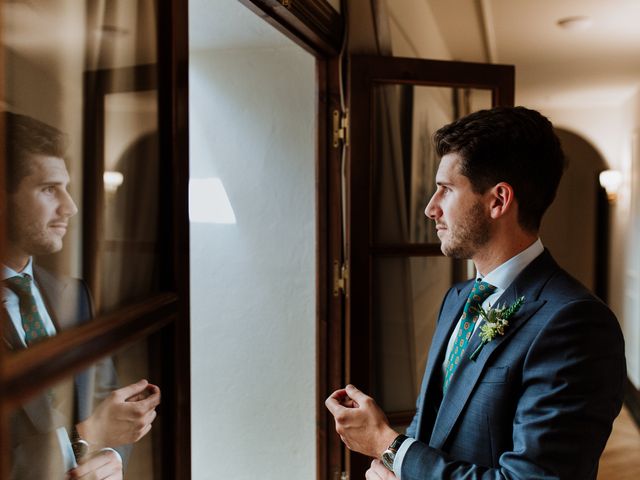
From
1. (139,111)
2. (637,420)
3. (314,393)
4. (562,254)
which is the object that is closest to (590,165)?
(562,254)

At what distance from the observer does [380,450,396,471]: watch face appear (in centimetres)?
150

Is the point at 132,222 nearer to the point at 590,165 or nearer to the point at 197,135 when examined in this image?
the point at 197,135

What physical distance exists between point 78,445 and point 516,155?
113cm

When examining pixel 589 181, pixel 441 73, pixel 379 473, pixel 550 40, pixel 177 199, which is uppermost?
pixel 550 40

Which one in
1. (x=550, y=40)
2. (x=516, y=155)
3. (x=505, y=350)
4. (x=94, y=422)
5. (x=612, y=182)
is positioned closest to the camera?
(x=94, y=422)

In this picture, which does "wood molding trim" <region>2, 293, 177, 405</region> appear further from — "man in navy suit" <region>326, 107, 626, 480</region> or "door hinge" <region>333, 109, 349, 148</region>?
"door hinge" <region>333, 109, 349, 148</region>

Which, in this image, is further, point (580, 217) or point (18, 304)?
point (580, 217)

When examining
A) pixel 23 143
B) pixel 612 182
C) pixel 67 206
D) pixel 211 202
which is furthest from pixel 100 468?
pixel 612 182

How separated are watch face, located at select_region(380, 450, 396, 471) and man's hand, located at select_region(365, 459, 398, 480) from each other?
0.08 feet

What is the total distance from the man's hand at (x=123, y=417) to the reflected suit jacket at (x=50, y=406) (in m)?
0.03

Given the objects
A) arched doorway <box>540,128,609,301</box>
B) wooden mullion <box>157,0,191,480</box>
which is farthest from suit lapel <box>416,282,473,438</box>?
arched doorway <box>540,128,609,301</box>

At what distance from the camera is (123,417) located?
1070mm

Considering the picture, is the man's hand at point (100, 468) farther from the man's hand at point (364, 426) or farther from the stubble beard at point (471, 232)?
the stubble beard at point (471, 232)

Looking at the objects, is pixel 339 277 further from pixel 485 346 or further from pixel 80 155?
pixel 80 155
